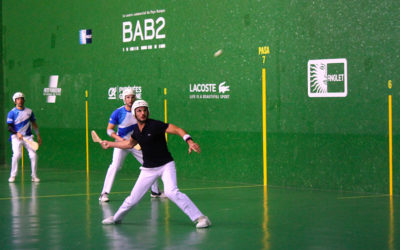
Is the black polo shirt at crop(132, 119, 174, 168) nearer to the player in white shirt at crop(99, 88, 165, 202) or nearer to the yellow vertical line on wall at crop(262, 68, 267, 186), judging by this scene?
the player in white shirt at crop(99, 88, 165, 202)

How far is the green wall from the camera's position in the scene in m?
12.0

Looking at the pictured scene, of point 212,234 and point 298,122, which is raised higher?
point 298,122

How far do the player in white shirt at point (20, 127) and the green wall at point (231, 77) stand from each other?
2.40 metres

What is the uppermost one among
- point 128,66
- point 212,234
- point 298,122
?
point 128,66

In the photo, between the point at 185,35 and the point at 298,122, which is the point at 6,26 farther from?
the point at 298,122

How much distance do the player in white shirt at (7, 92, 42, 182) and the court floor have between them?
1327mm

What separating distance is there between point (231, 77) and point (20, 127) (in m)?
3.90

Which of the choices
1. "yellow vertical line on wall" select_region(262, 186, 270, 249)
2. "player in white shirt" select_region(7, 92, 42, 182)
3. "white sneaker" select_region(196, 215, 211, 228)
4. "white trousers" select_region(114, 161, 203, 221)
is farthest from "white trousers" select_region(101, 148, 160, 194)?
"player in white shirt" select_region(7, 92, 42, 182)

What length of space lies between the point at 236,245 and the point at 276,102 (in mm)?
6065

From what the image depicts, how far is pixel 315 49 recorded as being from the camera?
12.6 meters

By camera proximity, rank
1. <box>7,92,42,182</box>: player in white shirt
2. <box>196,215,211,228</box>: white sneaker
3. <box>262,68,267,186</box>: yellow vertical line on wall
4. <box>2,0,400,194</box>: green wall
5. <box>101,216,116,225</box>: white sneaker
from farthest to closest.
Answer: <box>7,92,42,182</box>: player in white shirt, <box>262,68,267,186</box>: yellow vertical line on wall, <box>2,0,400,194</box>: green wall, <box>101,216,116,225</box>: white sneaker, <box>196,215,211,228</box>: white sneaker

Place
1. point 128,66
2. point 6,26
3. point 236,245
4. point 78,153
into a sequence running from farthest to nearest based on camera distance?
1. point 6,26
2. point 78,153
3. point 128,66
4. point 236,245

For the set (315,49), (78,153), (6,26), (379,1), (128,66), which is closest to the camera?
(379,1)

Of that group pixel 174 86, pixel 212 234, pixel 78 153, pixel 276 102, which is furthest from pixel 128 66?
pixel 212 234
